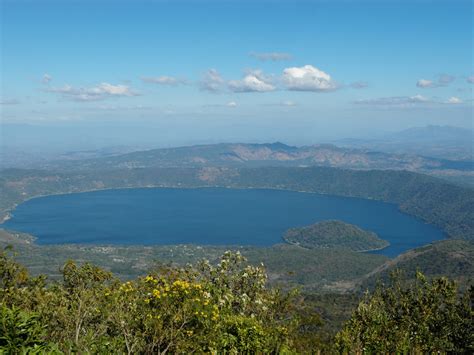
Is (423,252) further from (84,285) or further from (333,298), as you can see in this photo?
(84,285)

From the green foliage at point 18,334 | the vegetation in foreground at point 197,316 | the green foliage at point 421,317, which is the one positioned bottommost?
the green foliage at point 421,317

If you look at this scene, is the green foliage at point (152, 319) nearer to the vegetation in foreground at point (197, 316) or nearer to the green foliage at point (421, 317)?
the vegetation in foreground at point (197, 316)

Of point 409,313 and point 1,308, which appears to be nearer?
point 1,308

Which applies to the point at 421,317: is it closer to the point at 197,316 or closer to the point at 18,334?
the point at 197,316

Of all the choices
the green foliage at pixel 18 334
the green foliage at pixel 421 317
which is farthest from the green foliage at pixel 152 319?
the green foliage at pixel 421 317

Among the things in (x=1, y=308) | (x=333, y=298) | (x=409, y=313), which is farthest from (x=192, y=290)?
(x=333, y=298)

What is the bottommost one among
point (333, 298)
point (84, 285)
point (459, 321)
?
point (333, 298)

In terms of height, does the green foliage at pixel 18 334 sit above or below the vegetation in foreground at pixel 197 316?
above

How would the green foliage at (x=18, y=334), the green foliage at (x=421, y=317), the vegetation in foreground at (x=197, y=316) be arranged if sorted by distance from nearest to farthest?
the green foliage at (x=18, y=334)
the vegetation in foreground at (x=197, y=316)
the green foliage at (x=421, y=317)
